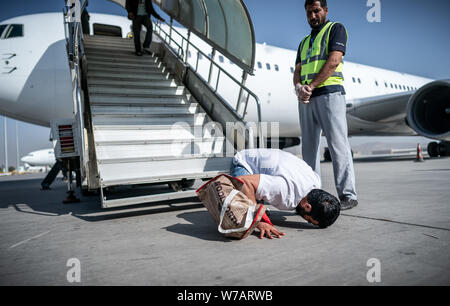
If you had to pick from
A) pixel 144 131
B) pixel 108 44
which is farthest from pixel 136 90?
pixel 108 44

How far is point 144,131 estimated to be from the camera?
A: 3.79 m

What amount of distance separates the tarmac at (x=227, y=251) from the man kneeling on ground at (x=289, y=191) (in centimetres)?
11

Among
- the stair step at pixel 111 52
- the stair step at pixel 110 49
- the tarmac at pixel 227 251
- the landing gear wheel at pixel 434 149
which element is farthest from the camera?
the landing gear wheel at pixel 434 149

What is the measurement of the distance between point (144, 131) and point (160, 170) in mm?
910

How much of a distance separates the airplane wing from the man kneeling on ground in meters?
9.35

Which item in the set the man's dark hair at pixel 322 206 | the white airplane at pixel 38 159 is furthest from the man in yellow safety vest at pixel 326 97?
the white airplane at pixel 38 159

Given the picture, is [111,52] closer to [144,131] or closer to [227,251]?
[144,131]

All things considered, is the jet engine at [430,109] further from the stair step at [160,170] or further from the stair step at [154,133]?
the stair step at [160,170]

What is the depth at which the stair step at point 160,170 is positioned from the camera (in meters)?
2.79

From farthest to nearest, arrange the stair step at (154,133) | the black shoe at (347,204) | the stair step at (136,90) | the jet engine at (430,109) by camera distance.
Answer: the jet engine at (430,109) → the stair step at (136,90) → the stair step at (154,133) → the black shoe at (347,204)

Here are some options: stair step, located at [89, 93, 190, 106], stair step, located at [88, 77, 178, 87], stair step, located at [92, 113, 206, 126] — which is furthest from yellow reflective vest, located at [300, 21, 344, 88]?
stair step, located at [88, 77, 178, 87]

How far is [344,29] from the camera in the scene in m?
2.78

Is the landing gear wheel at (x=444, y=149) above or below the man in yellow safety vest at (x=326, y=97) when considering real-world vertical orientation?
below

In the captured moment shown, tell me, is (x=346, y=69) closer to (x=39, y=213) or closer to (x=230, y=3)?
(x=230, y=3)
